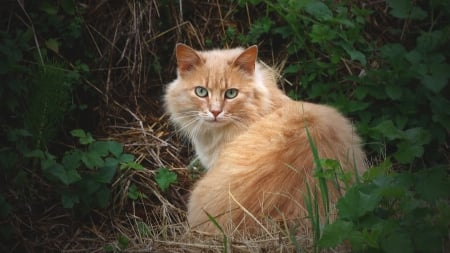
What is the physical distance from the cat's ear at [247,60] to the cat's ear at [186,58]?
0.27m

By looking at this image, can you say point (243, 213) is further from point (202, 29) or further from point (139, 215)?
point (202, 29)

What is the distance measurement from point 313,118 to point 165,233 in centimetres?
109

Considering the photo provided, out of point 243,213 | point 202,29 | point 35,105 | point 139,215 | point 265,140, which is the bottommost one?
point 139,215

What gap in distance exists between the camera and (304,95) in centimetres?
478

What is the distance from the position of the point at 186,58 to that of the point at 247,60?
1.37ft

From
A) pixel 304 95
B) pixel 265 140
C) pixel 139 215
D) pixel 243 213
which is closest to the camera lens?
pixel 243 213

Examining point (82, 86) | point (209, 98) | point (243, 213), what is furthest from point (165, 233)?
point (82, 86)

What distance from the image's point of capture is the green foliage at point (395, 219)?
2.42 meters

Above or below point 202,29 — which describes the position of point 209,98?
below

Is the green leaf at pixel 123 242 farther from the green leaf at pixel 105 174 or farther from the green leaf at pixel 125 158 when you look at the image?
the green leaf at pixel 125 158

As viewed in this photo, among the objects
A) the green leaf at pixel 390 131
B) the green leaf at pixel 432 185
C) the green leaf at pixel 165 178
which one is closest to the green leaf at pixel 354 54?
the green leaf at pixel 390 131

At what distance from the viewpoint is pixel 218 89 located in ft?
13.1

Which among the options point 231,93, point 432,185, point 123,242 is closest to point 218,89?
point 231,93

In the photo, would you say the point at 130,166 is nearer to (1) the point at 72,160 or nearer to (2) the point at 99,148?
(2) the point at 99,148
